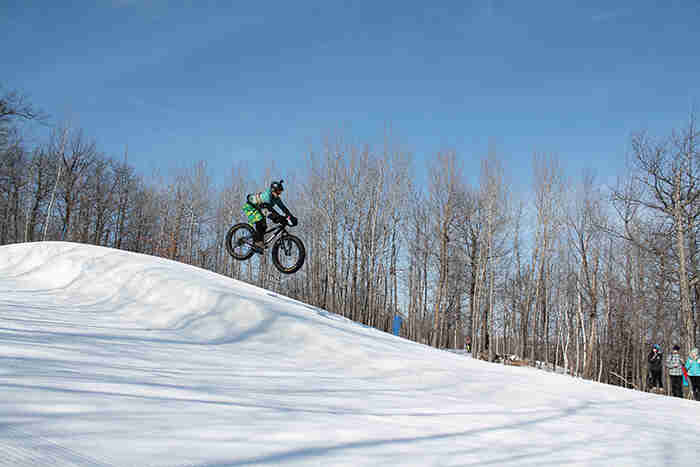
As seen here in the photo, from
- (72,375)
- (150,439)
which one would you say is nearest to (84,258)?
(72,375)

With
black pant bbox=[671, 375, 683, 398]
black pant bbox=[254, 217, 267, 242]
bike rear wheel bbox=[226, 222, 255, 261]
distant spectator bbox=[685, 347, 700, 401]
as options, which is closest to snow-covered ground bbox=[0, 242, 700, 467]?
black pant bbox=[254, 217, 267, 242]

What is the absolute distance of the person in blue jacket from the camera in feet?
23.6

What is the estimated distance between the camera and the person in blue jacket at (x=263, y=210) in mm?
7184

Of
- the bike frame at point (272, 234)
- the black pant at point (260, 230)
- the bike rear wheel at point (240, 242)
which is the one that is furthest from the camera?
the bike rear wheel at point (240, 242)

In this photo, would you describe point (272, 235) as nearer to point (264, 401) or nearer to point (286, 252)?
point (286, 252)

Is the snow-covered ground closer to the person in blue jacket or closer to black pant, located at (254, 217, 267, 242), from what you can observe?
the person in blue jacket

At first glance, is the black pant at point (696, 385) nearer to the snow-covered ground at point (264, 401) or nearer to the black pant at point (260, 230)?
the snow-covered ground at point (264, 401)

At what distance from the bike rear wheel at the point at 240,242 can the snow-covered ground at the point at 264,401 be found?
2784 mm

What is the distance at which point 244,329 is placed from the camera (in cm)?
439

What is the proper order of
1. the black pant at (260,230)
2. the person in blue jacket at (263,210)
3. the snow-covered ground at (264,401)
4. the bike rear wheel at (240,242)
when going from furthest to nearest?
the bike rear wheel at (240,242) → the black pant at (260,230) → the person in blue jacket at (263,210) → the snow-covered ground at (264,401)

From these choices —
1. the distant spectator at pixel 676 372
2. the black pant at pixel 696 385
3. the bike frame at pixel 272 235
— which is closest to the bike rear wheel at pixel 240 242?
the bike frame at pixel 272 235

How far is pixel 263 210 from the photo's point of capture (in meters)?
7.56

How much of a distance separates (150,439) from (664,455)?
238 centimetres

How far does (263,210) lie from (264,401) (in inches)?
226
